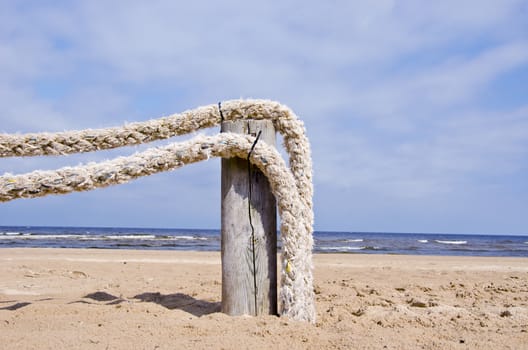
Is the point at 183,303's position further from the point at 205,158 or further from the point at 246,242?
the point at 205,158

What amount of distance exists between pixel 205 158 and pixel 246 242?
0.60m

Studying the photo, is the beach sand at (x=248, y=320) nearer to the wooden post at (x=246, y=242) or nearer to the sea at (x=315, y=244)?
the wooden post at (x=246, y=242)

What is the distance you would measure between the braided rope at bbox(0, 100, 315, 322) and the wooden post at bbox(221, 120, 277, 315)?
0.31 ft

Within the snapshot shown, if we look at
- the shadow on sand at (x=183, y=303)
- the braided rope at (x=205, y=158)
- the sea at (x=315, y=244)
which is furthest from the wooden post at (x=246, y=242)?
the sea at (x=315, y=244)

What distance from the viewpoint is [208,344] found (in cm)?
232

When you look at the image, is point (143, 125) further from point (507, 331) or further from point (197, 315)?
point (507, 331)

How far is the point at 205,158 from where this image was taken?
2.83 m

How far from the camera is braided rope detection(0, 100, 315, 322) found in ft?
8.48

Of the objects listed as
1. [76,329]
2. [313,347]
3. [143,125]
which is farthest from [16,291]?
[313,347]

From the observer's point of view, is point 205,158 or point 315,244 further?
point 315,244

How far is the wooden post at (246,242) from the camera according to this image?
114 inches

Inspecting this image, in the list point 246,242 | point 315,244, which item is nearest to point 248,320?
point 246,242

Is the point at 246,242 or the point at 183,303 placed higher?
the point at 246,242

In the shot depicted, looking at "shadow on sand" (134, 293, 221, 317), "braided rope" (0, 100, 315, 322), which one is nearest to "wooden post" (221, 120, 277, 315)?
"braided rope" (0, 100, 315, 322)
